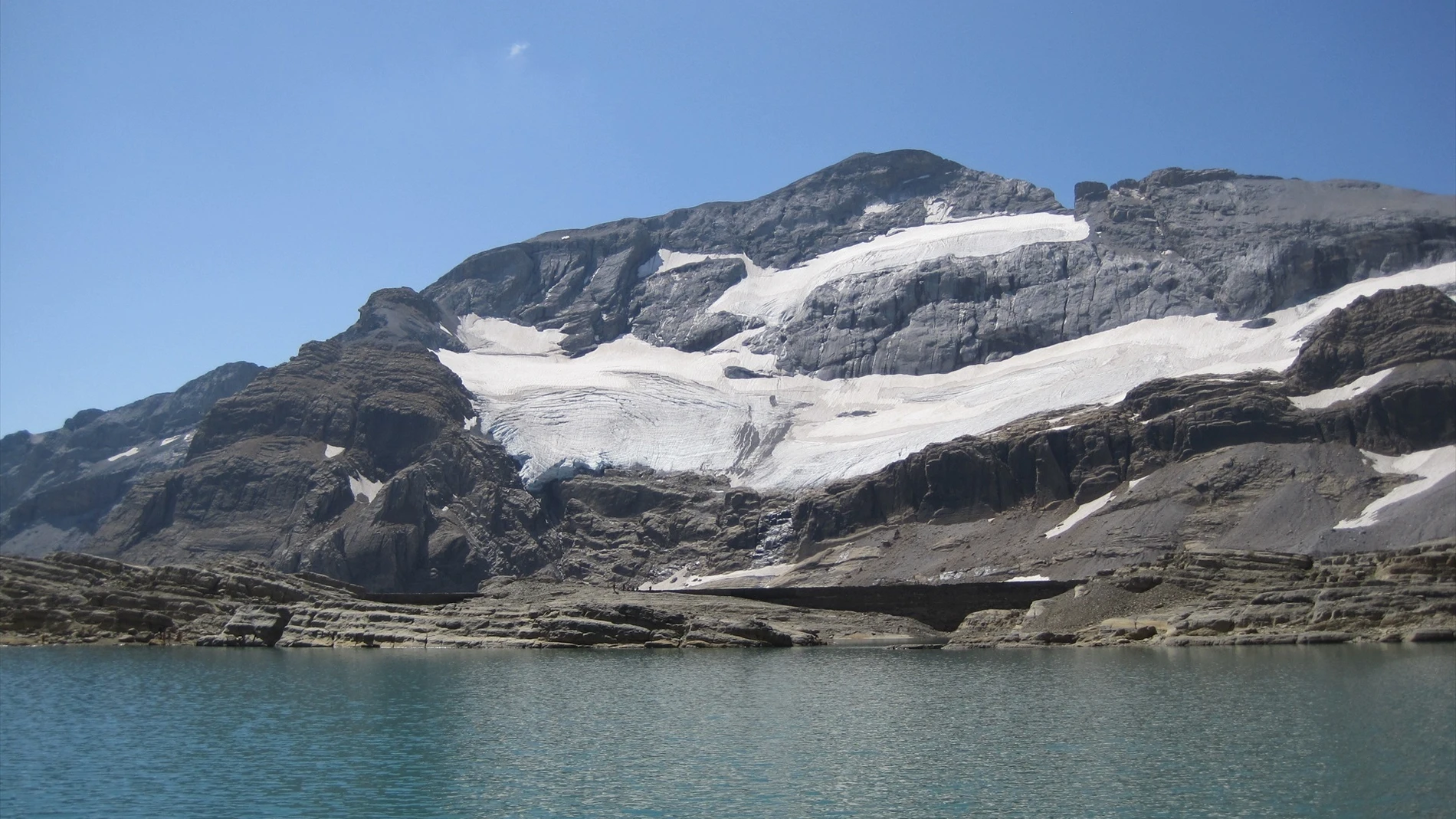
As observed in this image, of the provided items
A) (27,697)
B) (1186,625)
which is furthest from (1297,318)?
(27,697)

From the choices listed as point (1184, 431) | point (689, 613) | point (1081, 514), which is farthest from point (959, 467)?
point (689, 613)

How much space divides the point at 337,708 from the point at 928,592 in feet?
193

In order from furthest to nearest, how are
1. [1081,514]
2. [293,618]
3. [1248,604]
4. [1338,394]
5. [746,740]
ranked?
[1338,394] < [1081,514] < [293,618] < [1248,604] < [746,740]

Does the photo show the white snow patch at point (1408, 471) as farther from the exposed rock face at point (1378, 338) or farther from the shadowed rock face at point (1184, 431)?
the exposed rock face at point (1378, 338)

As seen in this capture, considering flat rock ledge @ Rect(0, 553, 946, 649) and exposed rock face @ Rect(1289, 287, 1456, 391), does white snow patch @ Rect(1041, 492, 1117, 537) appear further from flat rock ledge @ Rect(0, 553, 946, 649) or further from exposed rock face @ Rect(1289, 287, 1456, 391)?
flat rock ledge @ Rect(0, 553, 946, 649)

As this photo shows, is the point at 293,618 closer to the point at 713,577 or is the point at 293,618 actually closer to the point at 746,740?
the point at 746,740

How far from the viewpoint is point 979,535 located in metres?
145

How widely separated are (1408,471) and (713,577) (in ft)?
256

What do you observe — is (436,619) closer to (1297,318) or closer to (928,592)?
(928,592)

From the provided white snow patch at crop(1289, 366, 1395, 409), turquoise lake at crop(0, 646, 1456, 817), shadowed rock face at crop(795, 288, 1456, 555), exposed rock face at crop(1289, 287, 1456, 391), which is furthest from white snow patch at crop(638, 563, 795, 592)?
turquoise lake at crop(0, 646, 1456, 817)

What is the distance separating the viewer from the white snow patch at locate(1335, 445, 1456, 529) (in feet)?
382

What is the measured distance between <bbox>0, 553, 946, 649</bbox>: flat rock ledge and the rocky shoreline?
107 mm

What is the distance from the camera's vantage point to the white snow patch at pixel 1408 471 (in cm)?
11656

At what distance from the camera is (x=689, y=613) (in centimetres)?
8838
